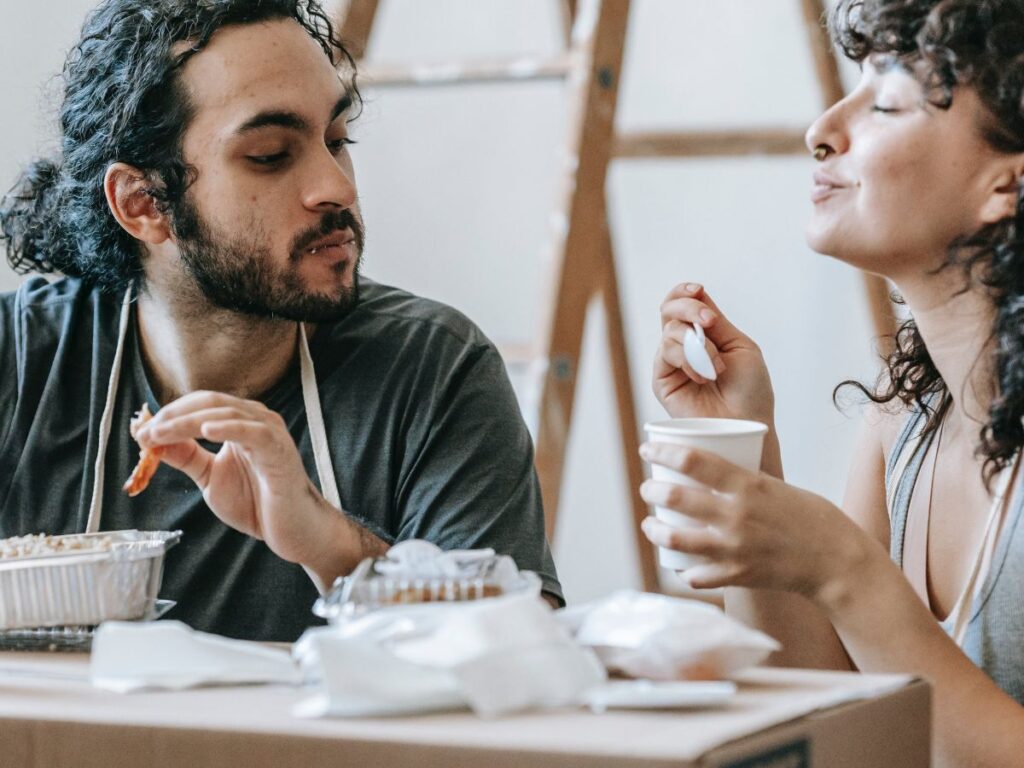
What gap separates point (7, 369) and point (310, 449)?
40 cm

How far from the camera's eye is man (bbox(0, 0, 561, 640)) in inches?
57.5

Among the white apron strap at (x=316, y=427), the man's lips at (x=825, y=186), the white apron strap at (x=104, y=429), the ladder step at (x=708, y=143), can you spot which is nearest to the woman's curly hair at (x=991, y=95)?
the man's lips at (x=825, y=186)

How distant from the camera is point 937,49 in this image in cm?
123

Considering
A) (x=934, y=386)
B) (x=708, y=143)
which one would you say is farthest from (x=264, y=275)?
(x=708, y=143)

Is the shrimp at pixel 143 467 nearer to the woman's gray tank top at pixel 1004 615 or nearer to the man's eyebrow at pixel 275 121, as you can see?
the man's eyebrow at pixel 275 121

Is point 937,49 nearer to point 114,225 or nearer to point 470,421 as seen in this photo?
point 470,421

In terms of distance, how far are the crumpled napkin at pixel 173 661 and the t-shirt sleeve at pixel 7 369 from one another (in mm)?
735

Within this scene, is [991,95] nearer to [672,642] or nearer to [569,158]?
[672,642]

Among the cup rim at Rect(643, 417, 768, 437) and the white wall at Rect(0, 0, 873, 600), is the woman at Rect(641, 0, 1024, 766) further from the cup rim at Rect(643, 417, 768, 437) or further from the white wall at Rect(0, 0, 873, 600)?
the white wall at Rect(0, 0, 873, 600)

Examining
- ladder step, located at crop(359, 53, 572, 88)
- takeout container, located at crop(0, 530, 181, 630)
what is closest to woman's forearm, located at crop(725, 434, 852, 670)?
takeout container, located at crop(0, 530, 181, 630)

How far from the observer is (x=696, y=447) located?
1.00 m

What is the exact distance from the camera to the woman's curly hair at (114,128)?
1.57 metres

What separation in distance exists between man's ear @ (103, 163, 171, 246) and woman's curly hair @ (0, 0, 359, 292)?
0.05 ft

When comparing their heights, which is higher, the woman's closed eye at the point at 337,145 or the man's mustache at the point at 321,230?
the woman's closed eye at the point at 337,145
